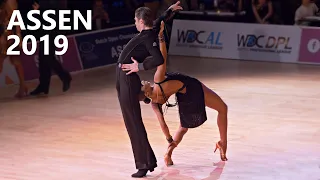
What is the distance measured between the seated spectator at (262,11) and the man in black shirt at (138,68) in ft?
32.1

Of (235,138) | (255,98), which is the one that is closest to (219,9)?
(255,98)

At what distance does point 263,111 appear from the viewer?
11.5 m

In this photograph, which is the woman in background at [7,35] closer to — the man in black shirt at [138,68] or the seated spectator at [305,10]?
the man in black shirt at [138,68]

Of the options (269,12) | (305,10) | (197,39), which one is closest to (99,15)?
(197,39)

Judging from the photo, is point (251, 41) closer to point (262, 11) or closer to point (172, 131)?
point (262, 11)

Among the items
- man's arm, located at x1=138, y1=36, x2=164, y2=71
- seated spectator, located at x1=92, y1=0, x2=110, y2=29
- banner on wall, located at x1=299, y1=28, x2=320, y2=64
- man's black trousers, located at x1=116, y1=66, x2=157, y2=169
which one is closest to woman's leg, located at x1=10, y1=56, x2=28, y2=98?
seated spectator, located at x1=92, y1=0, x2=110, y2=29

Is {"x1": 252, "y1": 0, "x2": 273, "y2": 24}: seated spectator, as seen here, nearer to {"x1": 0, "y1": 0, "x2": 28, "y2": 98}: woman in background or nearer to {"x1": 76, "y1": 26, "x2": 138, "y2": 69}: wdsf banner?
{"x1": 76, "y1": 26, "x2": 138, "y2": 69}: wdsf banner

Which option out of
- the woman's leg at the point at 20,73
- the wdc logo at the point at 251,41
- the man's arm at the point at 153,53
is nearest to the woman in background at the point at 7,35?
the woman's leg at the point at 20,73

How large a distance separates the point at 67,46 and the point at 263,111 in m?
4.95

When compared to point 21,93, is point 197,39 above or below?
below

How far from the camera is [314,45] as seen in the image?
53.1 ft

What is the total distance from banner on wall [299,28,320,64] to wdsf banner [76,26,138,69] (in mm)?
3647

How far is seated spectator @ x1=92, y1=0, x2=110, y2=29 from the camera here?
17.7 meters

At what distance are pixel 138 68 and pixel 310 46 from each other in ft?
30.3
